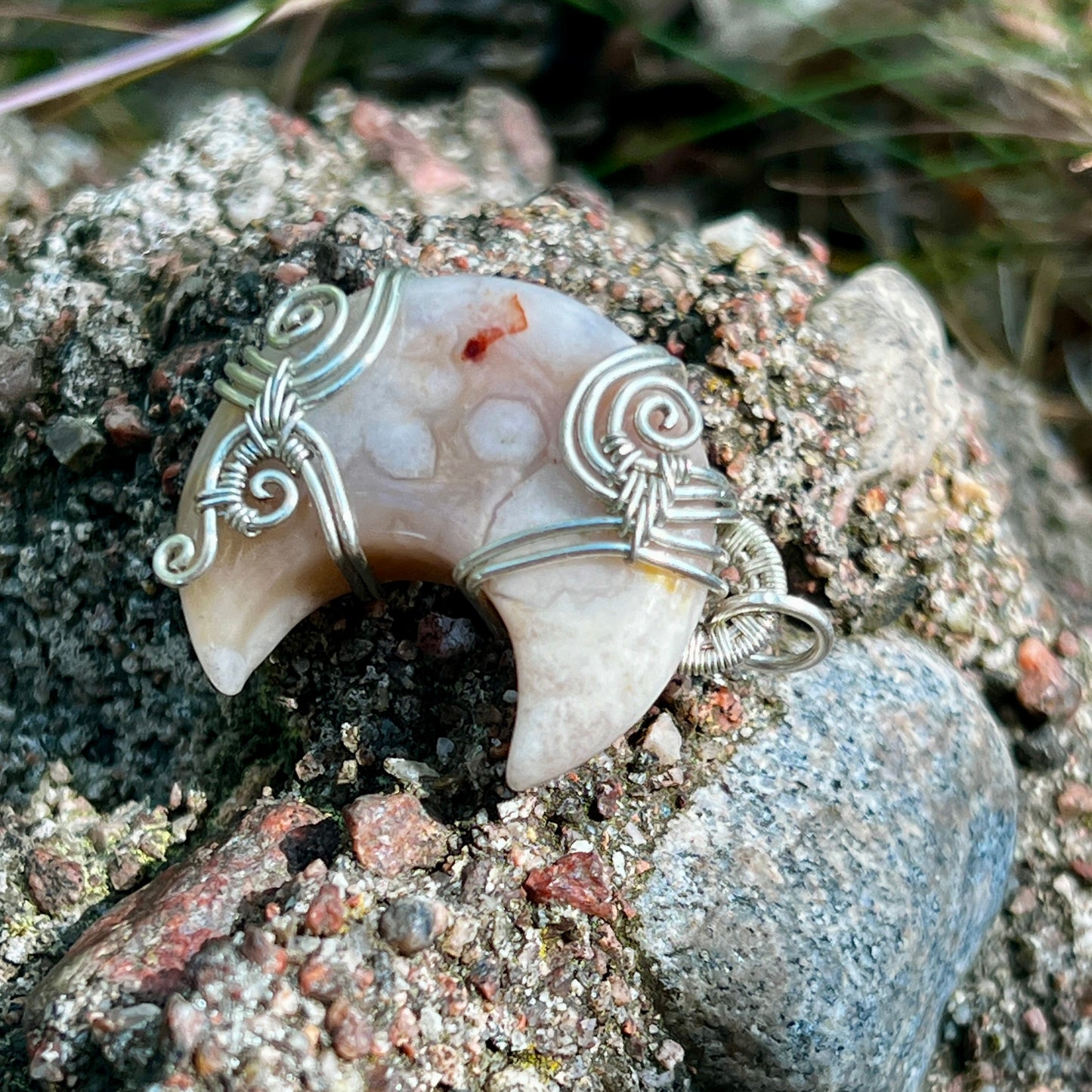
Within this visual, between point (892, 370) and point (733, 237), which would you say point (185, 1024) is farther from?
point (733, 237)

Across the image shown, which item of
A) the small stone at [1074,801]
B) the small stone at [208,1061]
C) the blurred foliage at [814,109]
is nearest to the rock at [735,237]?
the blurred foliage at [814,109]

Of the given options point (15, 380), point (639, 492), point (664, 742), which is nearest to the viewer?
point (639, 492)

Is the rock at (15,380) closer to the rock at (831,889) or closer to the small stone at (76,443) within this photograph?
the small stone at (76,443)

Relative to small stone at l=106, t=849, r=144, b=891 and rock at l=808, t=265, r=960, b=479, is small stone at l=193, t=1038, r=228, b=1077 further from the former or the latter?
rock at l=808, t=265, r=960, b=479

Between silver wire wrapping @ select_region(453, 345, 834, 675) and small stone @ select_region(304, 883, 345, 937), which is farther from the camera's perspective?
silver wire wrapping @ select_region(453, 345, 834, 675)

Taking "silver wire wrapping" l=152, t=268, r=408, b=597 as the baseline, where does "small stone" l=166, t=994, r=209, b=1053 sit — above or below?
below

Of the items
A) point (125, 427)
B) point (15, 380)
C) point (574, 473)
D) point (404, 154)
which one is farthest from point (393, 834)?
point (404, 154)

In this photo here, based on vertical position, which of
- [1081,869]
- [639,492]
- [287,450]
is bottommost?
[1081,869]

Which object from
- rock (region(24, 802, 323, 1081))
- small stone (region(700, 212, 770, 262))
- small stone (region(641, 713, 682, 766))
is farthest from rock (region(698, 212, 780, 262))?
rock (region(24, 802, 323, 1081))
